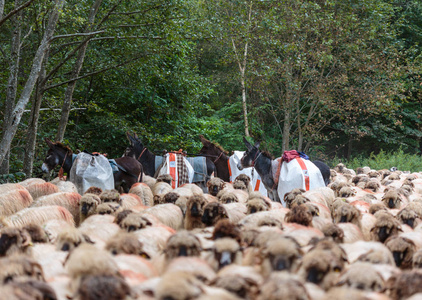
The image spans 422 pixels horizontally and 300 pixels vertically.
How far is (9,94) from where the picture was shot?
9852mm

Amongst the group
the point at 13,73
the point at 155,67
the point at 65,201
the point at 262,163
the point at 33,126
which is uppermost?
the point at 155,67

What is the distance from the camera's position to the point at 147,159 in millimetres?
11266

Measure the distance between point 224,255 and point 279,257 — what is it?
51 centimetres

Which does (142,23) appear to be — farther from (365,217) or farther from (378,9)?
(378,9)

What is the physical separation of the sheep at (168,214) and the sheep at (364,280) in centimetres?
314

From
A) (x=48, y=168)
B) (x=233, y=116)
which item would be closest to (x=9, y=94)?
(x=48, y=168)

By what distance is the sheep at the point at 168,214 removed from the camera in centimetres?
577

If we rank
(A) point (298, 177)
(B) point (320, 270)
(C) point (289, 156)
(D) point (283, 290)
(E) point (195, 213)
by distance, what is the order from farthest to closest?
1. (C) point (289, 156)
2. (A) point (298, 177)
3. (E) point (195, 213)
4. (B) point (320, 270)
5. (D) point (283, 290)

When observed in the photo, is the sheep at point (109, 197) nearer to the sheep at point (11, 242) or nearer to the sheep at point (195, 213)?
the sheep at point (195, 213)

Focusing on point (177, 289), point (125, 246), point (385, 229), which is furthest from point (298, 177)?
point (177, 289)

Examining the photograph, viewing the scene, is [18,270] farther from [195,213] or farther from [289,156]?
[289,156]

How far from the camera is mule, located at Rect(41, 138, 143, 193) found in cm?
895

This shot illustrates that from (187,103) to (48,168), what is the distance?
27.1 ft

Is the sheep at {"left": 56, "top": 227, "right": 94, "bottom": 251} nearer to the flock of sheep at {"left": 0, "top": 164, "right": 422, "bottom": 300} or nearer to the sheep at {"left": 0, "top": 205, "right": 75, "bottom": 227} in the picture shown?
the flock of sheep at {"left": 0, "top": 164, "right": 422, "bottom": 300}
